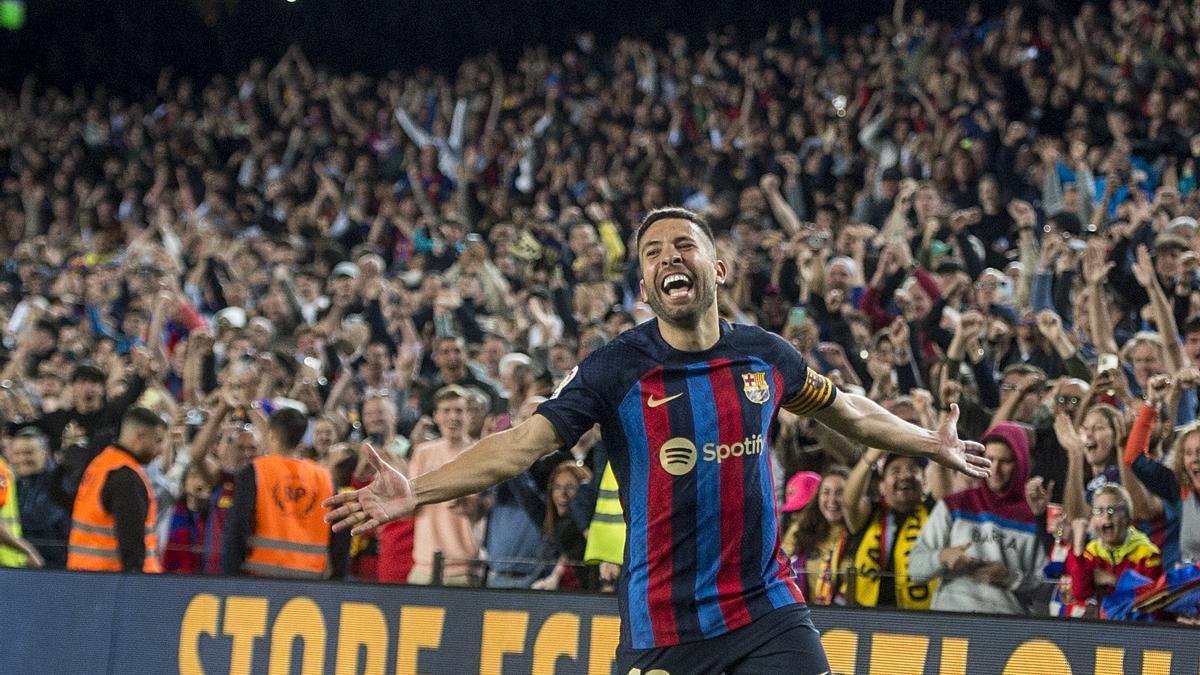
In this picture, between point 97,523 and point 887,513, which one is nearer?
point 887,513

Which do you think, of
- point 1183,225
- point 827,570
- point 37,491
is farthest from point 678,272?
point 37,491

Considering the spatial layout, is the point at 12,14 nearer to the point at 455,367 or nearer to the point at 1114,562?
the point at 455,367

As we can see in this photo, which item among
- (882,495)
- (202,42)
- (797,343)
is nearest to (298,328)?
(797,343)

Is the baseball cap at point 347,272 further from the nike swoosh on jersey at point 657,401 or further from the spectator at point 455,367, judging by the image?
the nike swoosh on jersey at point 657,401

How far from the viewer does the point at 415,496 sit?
146 inches

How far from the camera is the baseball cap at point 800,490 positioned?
7133 millimetres

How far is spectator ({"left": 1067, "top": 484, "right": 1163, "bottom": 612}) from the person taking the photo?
6098mm

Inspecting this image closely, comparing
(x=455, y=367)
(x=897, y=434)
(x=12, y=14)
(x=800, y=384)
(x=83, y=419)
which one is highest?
(x=12, y=14)

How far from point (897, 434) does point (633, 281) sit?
25.3ft

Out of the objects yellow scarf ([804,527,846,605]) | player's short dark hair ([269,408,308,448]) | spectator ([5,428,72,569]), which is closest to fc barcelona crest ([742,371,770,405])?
yellow scarf ([804,527,846,605])

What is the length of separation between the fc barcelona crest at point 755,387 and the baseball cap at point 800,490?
3.14 m

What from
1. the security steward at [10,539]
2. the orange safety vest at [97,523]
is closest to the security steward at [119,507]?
the orange safety vest at [97,523]

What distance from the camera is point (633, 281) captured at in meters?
11.9

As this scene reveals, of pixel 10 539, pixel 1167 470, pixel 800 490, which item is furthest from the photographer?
pixel 10 539
